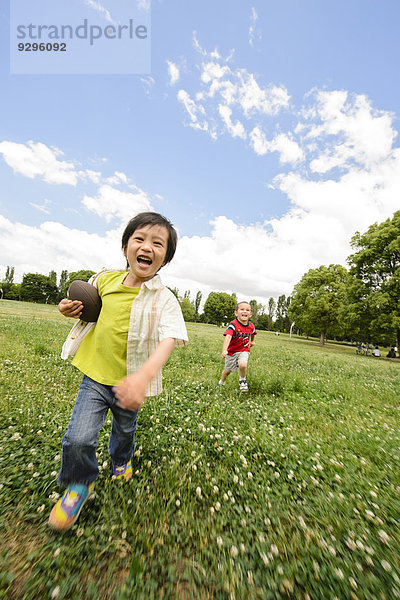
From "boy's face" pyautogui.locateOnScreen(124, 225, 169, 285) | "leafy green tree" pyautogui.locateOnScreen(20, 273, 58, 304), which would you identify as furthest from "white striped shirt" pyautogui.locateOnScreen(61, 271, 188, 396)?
"leafy green tree" pyautogui.locateOnScreen(20, 273, 58, 304)

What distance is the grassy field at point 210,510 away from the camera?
76.0 inches

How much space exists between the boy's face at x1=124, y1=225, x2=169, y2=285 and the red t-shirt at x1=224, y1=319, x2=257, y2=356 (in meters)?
4.71

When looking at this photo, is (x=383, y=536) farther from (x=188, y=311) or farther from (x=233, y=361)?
(x=188, y=311)

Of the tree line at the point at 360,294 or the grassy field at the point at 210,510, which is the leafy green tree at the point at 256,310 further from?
the grassy field at the point at 210,510

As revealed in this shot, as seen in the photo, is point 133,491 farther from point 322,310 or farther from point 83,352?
point 322,310

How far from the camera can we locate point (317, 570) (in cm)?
206

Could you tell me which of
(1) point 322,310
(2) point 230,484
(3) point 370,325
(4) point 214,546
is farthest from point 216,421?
(1) point 322,310

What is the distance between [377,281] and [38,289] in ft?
354

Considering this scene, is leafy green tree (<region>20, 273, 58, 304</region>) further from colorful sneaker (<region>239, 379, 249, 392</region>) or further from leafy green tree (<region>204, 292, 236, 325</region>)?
colorful sneaker (<region>239, 379, 249, 392</region>)

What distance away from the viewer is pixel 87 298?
9.34 feet

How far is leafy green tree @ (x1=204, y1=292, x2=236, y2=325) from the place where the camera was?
85375 mm

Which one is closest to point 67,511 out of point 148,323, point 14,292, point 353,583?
point 148,323

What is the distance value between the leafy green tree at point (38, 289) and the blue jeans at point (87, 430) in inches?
4452

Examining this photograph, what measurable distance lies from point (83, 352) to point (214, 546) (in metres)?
2.22
